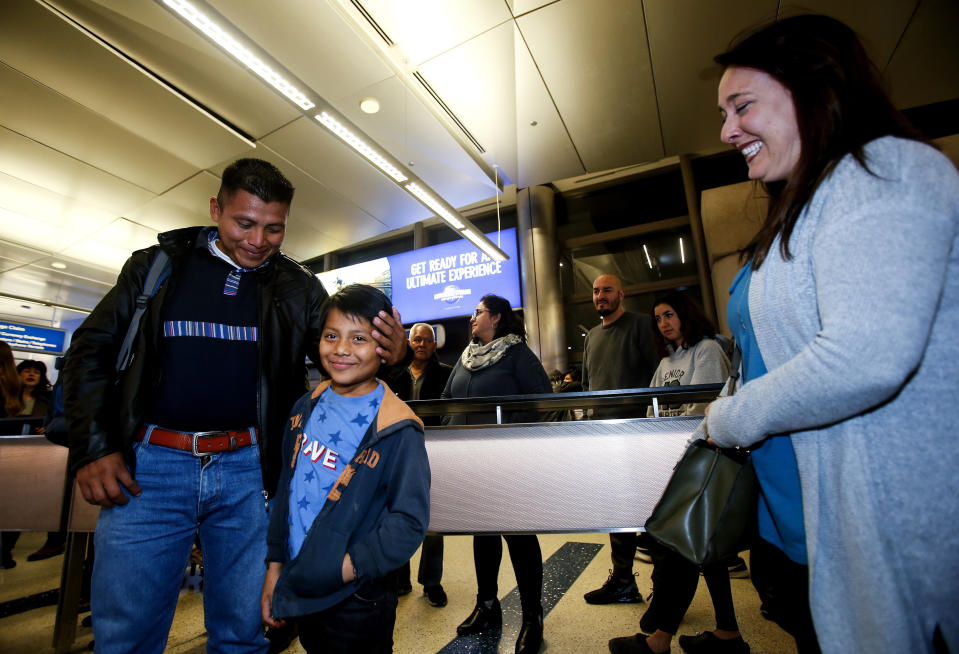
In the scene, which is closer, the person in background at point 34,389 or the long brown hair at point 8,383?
the long brown hair at point 8,383

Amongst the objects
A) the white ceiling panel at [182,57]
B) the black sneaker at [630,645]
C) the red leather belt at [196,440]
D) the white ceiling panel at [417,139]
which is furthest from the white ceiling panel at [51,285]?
the black sneaker at [630,645]

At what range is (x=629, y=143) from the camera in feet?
15.5

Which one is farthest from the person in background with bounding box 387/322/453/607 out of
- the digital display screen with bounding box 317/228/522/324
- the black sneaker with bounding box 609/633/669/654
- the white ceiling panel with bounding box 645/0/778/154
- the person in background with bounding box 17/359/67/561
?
the digital display screen with bounding box 317/228/522/324

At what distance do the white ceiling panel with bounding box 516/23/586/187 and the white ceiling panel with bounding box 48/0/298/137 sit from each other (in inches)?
83.2

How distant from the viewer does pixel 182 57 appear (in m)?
3.45

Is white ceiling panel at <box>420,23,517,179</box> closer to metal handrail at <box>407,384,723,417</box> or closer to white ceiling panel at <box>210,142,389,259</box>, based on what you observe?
white ceiling panel at <box>210,142,389,259</box>

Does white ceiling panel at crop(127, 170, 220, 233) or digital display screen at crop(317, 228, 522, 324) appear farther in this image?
digital display screen at crop(317, 228, 522, 324)

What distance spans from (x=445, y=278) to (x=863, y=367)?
603 centimetres

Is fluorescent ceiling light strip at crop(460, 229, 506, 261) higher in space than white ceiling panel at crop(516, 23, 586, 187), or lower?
lower

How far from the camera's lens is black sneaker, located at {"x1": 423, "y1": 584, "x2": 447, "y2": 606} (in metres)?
2.03

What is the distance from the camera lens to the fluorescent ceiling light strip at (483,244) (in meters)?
5.19

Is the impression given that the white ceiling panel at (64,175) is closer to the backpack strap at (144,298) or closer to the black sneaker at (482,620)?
the backpack strap at (144,298)

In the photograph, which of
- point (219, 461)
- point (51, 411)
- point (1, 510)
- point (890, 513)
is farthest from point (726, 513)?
point (1, 510)

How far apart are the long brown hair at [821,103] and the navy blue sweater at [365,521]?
716 mm
